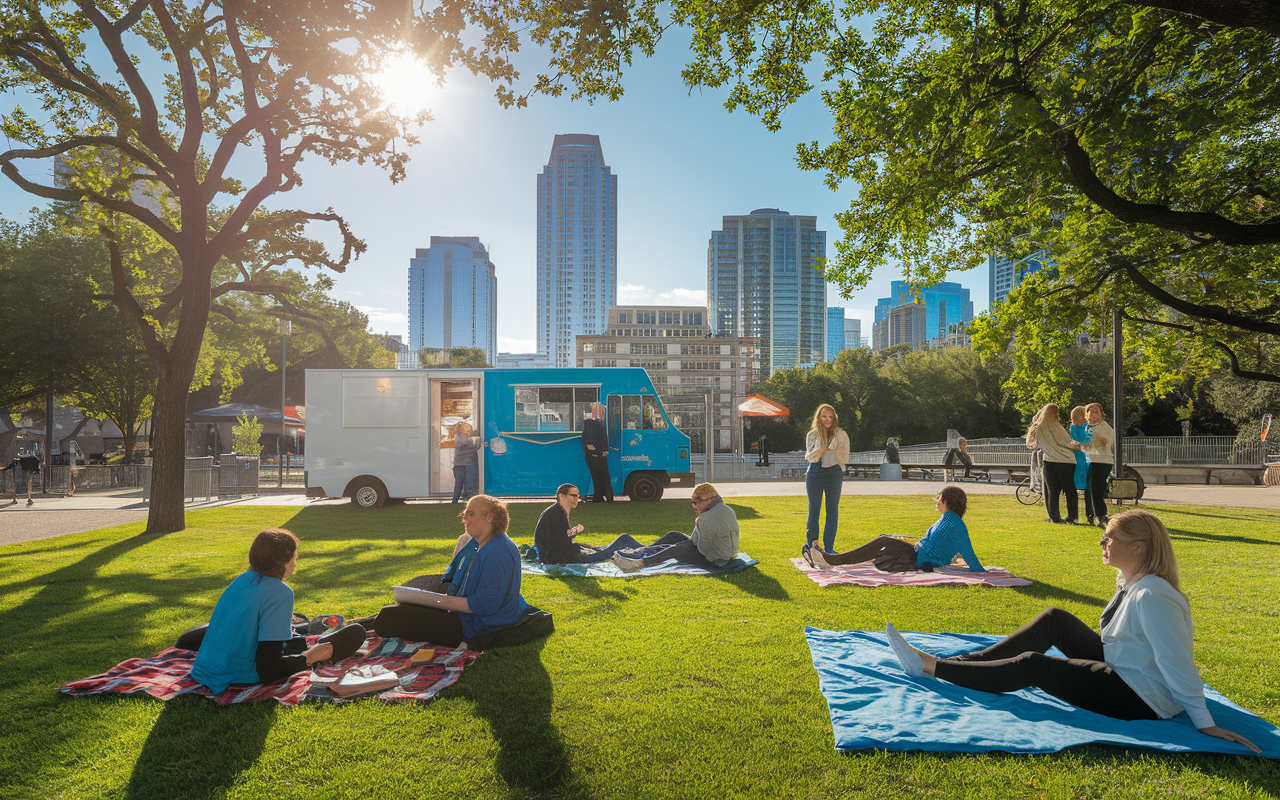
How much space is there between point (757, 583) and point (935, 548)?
2.02 metres

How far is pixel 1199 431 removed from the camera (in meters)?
39.6

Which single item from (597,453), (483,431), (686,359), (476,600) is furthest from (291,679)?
(686,359)

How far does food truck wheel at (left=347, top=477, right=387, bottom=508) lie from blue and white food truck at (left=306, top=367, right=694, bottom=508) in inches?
0.9

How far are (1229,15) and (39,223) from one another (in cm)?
3788

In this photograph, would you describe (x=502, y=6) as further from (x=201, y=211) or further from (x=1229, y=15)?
(x=201, y=211)

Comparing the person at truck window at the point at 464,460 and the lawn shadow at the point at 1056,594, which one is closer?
the lawn shadow at the point at 1056,594

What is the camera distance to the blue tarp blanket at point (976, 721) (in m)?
3.18

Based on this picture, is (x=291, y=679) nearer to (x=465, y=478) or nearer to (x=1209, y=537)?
(x=465, y=478)

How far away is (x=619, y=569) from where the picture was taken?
7.62 m

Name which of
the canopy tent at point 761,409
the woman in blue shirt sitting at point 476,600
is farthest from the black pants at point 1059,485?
the canopy tent at point 761,409

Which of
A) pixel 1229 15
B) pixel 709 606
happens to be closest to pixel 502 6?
pixel 1229 15

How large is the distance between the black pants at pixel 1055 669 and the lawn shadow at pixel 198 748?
3.77 m

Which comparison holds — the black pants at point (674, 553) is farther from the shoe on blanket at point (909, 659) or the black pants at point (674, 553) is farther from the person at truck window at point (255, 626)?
the person at truck window at point (255, 626)

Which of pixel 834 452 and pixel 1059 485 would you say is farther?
pixel 1059 485
